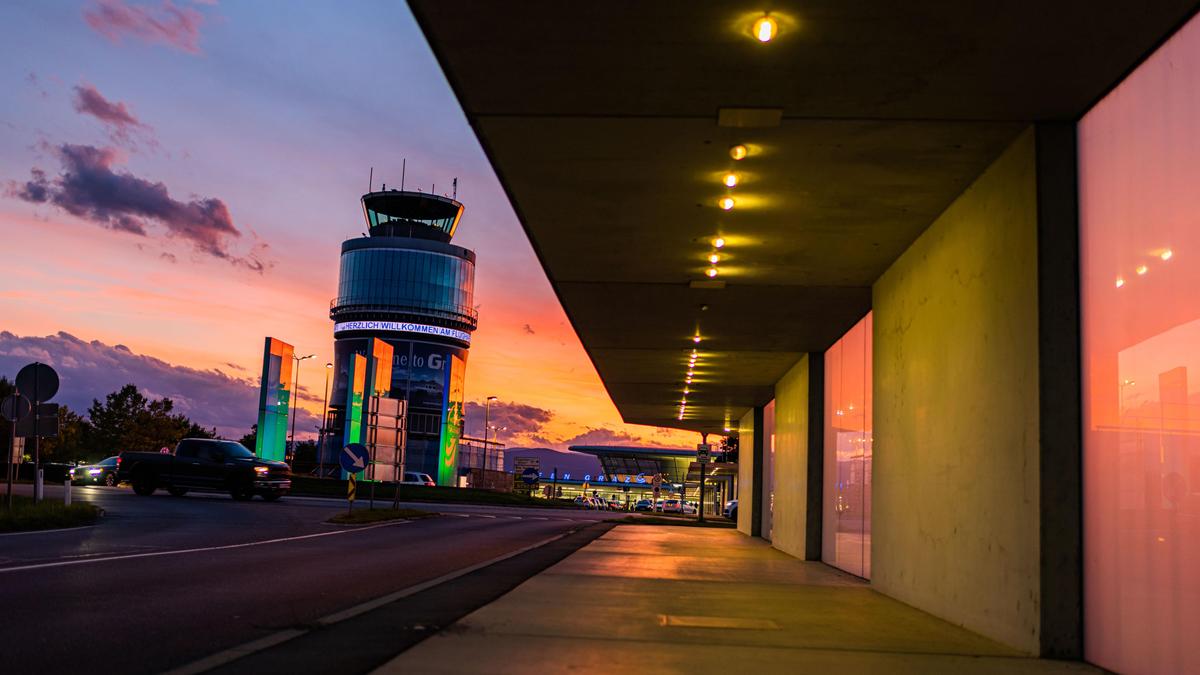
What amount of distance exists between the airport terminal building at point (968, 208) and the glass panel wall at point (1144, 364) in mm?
23

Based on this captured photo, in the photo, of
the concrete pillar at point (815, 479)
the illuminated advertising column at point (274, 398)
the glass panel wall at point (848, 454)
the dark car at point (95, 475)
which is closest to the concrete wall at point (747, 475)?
the concrete pillar at point (815, 479)

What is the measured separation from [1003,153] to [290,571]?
9337 mm

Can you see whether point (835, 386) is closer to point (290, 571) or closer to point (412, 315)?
point (290, 571)

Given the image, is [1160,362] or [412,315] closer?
[1160,362]

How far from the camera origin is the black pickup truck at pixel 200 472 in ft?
109

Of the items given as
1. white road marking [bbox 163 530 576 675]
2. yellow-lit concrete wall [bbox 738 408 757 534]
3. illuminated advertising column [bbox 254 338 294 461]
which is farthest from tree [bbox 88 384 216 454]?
white road marking [bbox 163 530 576 675]

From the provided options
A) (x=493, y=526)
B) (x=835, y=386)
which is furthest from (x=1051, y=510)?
(x=493, y=526)

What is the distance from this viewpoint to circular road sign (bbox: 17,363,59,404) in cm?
1866

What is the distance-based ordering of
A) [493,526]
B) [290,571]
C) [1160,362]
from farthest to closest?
1. [493,526]
2. [290,571]
3. [1160,362]

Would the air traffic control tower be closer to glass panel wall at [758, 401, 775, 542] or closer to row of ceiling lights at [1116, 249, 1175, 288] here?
glass panel wall at [758, 401, 775, 542]

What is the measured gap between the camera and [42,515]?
18.3 m

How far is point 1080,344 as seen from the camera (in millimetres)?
7770

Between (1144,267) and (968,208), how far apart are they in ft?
10.5

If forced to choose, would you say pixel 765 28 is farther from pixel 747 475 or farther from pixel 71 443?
pixel 71 443
